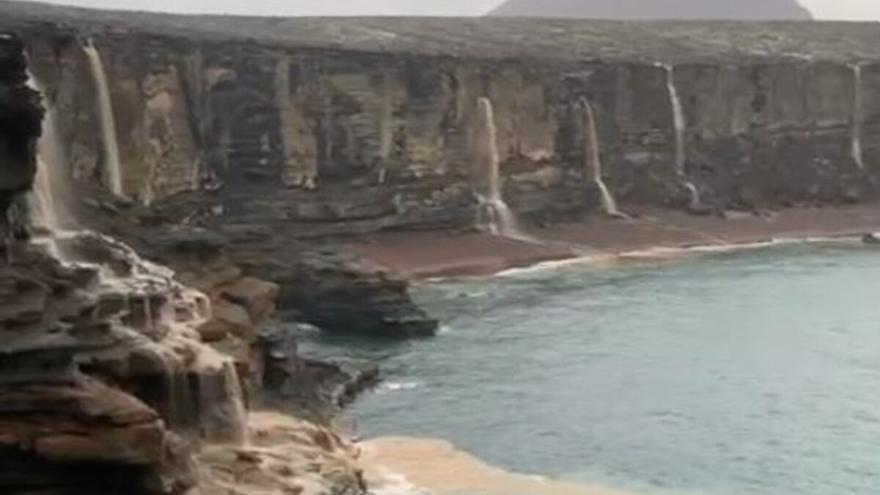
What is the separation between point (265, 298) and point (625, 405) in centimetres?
1132

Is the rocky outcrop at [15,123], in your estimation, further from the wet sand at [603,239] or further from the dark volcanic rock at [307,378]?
the wet sand at [603,239]

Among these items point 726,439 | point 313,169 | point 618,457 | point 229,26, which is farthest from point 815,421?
point 229,26

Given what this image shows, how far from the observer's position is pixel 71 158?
2808 inches

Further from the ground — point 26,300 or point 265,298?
point 26,300

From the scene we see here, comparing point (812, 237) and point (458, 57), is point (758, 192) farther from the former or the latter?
point (458, 57)

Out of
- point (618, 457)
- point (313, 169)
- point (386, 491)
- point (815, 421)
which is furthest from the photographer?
point (313, 169)

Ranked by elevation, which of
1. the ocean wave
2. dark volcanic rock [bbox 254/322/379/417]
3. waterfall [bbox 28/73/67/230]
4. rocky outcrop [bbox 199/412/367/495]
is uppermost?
waterfall [bbox 28/73/67/230]

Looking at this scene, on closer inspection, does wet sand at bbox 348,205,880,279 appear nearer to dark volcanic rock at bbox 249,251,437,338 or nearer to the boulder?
dark volcanic rock at bbox 249,251,437,338

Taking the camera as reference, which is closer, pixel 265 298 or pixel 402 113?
pixel 265 298

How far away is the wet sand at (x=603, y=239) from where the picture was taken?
81.8m

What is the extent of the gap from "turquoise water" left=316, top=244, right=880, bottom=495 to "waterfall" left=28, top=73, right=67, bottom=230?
1229 centimetres

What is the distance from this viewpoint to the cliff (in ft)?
234

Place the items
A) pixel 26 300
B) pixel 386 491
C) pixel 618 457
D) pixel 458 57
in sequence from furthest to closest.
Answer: pixel 458 57
pixel 618 457
pixel 386 491
pixel 26 300

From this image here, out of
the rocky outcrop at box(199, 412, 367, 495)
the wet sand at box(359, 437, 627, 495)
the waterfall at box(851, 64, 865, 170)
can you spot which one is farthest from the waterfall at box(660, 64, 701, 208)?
the rocky outcrop at box(199, 412, 367, 495)
